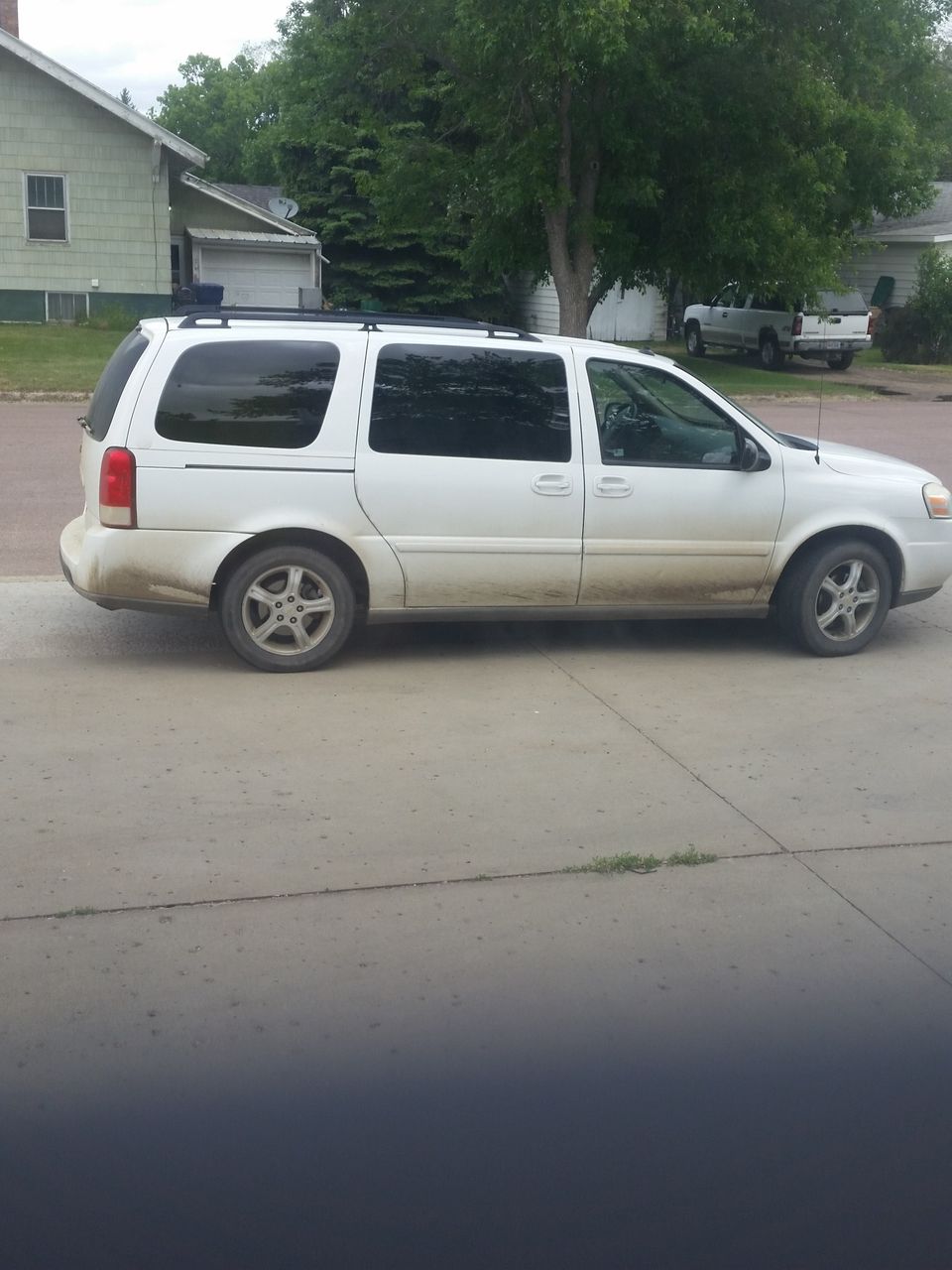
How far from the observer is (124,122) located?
2888 cm

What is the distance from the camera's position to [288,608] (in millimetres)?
7543

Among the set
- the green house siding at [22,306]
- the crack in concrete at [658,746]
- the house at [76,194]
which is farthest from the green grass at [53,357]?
the crack in concrete at [658,746]

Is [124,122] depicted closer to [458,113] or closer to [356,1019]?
[458,113]

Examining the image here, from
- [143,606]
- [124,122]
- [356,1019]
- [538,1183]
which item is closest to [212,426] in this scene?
[143,606]

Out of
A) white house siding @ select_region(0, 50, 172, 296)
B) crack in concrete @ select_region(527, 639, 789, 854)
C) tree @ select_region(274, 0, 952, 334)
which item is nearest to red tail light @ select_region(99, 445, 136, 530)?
crack in concrete @ select_region(527, 639, 789, 854)

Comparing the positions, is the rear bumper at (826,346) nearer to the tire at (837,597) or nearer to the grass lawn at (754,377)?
the grass lawn at (754,377)

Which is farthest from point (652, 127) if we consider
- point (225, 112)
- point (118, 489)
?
point (225, 112)

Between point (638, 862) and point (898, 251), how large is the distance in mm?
37637

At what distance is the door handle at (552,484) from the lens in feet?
25.2

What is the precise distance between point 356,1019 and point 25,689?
3.61m

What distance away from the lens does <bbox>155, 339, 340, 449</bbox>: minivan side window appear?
735 centimetres

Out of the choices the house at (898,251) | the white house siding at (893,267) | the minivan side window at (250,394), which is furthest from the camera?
the white house siding at (893,267)

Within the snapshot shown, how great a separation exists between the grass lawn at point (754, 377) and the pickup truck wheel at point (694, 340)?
0.22 meters

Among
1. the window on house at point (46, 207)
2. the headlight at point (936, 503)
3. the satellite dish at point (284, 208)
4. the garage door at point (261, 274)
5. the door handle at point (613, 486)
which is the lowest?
the headlight at point (936, 503)
